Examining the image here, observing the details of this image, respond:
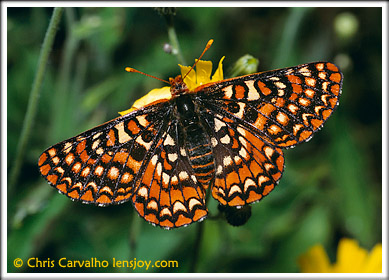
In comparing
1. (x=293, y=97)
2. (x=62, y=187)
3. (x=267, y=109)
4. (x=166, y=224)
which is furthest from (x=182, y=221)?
(x=293, y=97)

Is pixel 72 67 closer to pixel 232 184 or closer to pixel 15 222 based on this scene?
pixel 15 222

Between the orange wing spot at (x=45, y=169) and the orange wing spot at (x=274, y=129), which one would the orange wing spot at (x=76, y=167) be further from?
the orange wing spot at (x=274, y=129)

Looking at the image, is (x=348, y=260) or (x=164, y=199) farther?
(x=348, y=260)

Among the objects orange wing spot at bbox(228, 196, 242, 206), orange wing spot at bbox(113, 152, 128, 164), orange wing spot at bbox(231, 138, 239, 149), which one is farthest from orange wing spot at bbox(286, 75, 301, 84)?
orange wing spot at bbox(113, 152, 128, 164)

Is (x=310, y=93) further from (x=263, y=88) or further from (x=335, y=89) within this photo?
(x=263, y=88)

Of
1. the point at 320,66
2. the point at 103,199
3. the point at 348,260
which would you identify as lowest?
the point at 348,260

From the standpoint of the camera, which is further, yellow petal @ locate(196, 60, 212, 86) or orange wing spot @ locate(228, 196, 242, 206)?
yellow petal @ locate(196, 60, 212, 86)

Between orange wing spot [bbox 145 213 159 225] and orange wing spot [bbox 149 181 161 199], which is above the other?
orange wing spot [bbox 149 181 161 199]

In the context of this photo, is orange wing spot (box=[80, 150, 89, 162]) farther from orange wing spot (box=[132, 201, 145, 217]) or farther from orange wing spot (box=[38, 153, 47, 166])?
orange wing spot (box=[132, 201, 145, 217])
